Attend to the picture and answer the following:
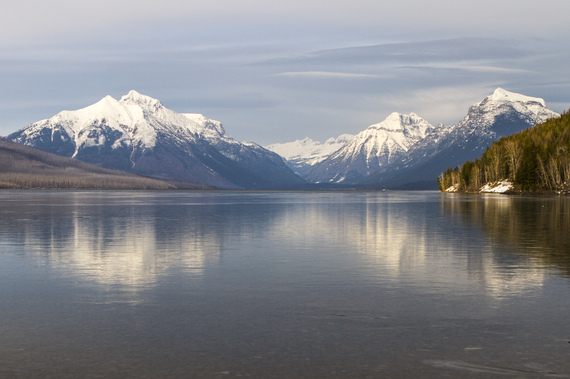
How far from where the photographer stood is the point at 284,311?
19578mm

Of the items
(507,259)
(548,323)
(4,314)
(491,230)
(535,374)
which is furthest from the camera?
(491,230)

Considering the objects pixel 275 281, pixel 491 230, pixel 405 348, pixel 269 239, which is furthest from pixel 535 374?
pixel 491 230

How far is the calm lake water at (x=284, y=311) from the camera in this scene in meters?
14.2

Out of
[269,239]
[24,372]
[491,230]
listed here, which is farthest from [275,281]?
[491,230]

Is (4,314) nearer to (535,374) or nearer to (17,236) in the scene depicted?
(535,374)

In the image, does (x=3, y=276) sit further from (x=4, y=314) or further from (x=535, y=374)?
(x=535, y=374)

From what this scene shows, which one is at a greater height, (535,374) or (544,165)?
(544,165)

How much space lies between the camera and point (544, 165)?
193250 millimetres

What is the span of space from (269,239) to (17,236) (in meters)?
19.0

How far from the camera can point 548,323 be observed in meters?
17.9

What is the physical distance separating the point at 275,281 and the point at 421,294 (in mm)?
6363

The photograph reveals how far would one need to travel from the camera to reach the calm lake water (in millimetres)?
14211

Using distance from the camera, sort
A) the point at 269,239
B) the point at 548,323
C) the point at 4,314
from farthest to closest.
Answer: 1. the point at 269,239
2. the point at 4,314
3. the point at 548,323

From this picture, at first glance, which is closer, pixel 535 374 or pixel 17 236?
pixel 535 374
